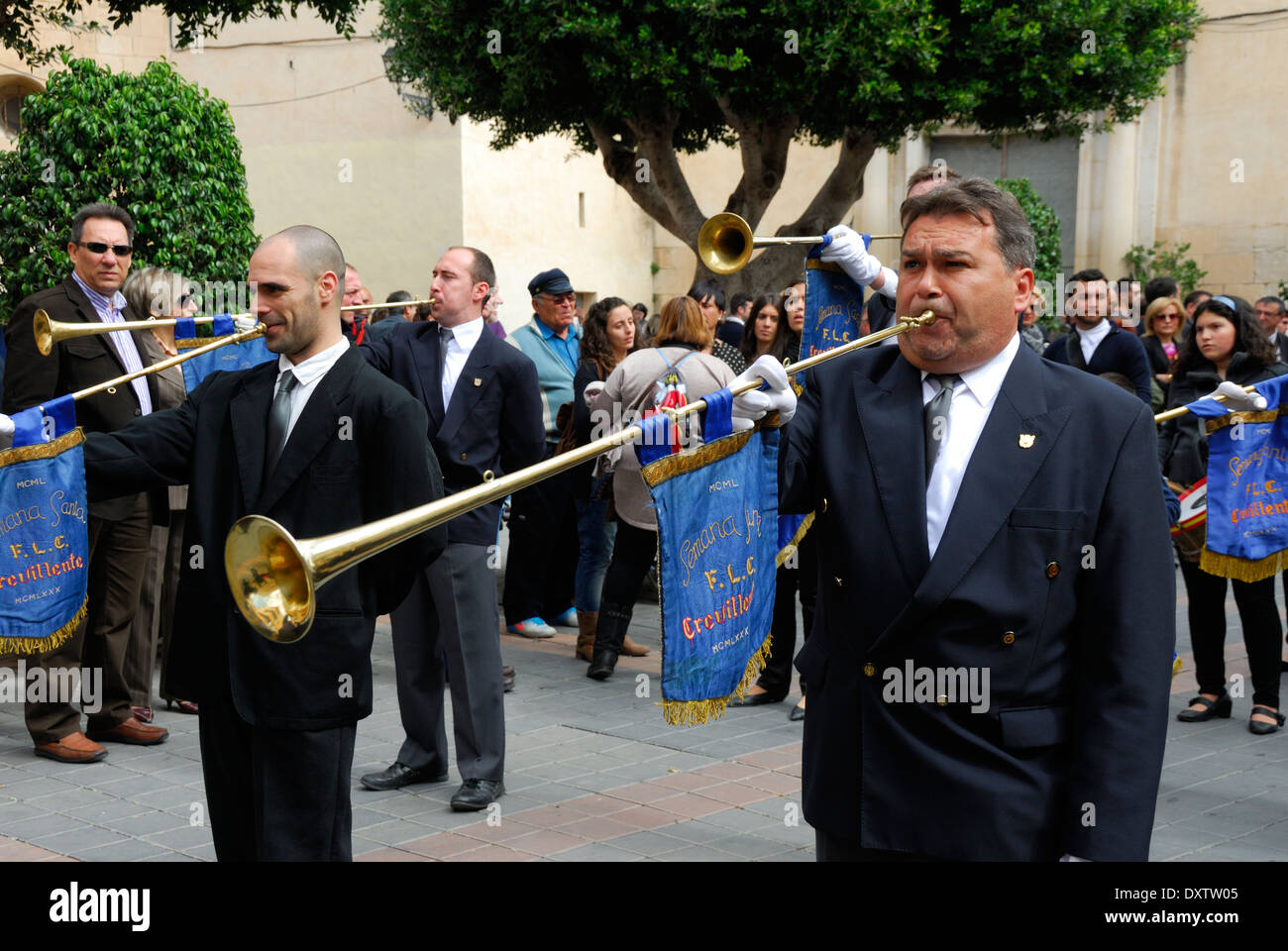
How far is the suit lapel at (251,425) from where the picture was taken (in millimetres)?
3775

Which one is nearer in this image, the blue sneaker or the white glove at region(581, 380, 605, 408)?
the white glove at region(581, 380, 605, 408)

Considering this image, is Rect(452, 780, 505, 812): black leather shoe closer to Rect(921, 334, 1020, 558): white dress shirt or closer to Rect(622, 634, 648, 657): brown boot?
Rect(622, 634, 648, 657): brown boot

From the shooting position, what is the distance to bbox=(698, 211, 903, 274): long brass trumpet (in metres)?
4.57

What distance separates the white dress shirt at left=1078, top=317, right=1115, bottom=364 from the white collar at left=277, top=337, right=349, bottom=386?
17.6ft

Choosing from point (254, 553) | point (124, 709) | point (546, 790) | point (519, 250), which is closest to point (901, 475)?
point (254, 553)

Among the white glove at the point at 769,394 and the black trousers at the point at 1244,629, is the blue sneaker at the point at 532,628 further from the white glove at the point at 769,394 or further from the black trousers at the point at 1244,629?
the white glove at the point at 769,394

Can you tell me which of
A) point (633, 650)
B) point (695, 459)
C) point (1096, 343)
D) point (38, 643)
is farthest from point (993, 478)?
point (633, 650)

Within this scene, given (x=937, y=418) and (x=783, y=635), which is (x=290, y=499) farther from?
(x=783, y=635)

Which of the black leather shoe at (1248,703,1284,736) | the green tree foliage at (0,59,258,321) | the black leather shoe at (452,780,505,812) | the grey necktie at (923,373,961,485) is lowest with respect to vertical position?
the black leather shoe at (1248,703,1284,736)

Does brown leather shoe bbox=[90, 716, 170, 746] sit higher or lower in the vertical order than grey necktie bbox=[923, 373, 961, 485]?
lower

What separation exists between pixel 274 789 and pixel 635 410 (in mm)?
4111

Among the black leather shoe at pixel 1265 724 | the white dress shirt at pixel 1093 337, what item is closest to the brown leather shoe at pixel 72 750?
the black leather shoe at pixel 1265 724

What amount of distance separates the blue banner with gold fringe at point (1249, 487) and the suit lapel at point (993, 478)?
13.4 feet

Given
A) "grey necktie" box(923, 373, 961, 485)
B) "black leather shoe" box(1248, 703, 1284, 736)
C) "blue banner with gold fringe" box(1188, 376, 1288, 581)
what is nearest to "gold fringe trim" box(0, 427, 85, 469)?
"grey necktie" box(923, 373, 961, 485)
